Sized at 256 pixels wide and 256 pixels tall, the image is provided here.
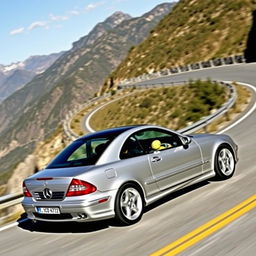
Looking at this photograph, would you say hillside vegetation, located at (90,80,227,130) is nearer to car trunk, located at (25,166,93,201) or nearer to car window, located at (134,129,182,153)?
car window, located at (134,129,182,153)

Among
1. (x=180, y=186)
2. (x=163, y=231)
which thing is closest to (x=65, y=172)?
(x=163, y=231)

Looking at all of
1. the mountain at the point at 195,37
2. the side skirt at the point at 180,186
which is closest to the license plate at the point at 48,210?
the side skirt at the point at 180,186

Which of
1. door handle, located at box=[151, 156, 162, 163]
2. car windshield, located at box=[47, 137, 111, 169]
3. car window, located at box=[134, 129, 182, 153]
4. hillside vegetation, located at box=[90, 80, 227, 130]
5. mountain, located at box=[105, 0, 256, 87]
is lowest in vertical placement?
hillside vegetation, located at box=[90, 80, 227, 130]

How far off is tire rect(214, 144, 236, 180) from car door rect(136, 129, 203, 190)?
0.49 m

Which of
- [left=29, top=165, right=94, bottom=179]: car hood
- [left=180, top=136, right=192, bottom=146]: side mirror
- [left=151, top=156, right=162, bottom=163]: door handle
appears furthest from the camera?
[left=180, top=136, right=192, bottom=146]: side mirror

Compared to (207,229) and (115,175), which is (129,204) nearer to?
(115,175)

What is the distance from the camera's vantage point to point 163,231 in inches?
249

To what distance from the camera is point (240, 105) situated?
801 inches

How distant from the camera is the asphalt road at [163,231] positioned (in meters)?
5.55

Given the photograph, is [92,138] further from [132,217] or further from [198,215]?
[198,215]

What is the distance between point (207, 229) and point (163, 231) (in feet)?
2.03

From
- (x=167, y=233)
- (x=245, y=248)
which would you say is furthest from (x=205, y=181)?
(x=245, y=248)

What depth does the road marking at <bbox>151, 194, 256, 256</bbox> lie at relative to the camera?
18.0 feet

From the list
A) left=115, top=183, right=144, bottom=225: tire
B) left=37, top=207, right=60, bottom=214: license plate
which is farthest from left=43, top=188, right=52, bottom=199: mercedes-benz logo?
left=115, top=183, right=144, bottom=225: tire
